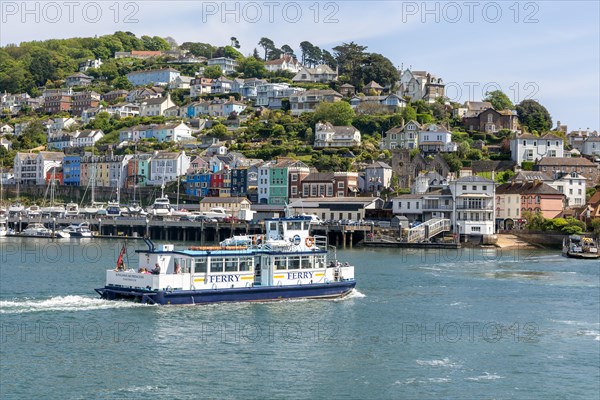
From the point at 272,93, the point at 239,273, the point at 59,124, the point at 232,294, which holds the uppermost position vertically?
the point at 272,93

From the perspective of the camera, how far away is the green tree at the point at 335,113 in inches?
5374

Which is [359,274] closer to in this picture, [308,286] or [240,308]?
[308,286]

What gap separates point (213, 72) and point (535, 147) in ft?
304

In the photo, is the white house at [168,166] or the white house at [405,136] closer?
the white house at [405,136]

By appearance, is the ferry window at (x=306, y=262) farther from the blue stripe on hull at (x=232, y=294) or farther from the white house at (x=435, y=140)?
the white house at (x=435, y=140)

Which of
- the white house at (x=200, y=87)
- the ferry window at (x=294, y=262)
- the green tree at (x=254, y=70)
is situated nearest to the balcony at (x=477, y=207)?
the ferry window at (x=294, y=262)

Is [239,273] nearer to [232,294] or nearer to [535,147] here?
[232,294]

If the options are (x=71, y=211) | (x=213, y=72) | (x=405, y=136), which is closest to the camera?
(x=71, y=211)

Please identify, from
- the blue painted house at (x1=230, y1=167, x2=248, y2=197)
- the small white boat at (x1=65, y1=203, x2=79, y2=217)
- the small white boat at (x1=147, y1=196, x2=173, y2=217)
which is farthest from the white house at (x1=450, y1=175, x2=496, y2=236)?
the small white boat at (x1=65, y1=203, x2=79, y2=217)

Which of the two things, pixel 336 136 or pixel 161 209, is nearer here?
pixel 161 209

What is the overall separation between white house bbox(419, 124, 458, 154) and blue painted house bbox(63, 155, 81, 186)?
5418 centimetres

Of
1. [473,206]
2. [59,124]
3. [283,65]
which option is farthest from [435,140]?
[59,124]

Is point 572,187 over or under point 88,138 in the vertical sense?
under

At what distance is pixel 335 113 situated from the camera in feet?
449
